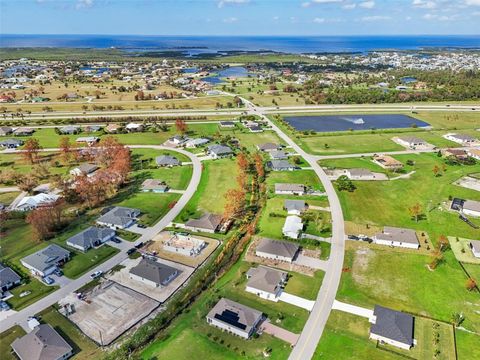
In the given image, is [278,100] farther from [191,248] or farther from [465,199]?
[191,248]

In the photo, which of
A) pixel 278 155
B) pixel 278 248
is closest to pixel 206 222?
pixel 278 248

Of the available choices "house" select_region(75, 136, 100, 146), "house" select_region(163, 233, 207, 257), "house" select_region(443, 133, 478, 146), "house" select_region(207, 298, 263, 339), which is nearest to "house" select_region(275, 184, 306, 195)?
"house" select_region(163, 233, 207, 257)

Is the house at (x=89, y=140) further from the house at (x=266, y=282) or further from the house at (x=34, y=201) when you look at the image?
the house at (x=266, y=282)

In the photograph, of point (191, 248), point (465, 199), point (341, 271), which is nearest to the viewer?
point (341, 271)

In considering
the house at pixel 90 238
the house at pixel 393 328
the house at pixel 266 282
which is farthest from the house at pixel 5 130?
the house at pixel 393 328

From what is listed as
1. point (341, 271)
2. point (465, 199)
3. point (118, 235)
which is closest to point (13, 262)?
point (118, 235)

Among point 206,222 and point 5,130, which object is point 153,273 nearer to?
point 206,222
